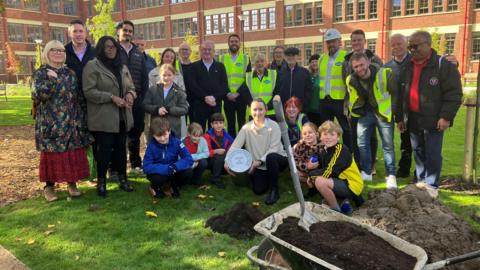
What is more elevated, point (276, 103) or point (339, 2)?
point (339, 2)

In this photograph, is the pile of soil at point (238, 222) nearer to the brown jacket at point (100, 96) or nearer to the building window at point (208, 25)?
the brown jacket at point (100, 96)

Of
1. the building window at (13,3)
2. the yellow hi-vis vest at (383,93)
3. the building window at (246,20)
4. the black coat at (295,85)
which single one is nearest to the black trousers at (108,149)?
the black coat at (295,85)

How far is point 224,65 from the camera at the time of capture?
304 inches

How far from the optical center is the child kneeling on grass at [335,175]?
16.0ft

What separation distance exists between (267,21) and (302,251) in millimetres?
41055

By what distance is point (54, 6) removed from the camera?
172 ft

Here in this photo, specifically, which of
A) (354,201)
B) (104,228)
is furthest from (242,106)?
(104,228)

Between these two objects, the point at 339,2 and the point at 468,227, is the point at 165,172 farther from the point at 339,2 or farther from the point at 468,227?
the point at 339,2

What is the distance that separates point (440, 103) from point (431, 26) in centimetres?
3144

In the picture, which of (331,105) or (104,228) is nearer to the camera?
(104,228)

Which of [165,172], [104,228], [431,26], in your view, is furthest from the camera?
[431,26]

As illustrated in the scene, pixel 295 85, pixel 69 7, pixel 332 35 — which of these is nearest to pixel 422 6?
pixel 332 35

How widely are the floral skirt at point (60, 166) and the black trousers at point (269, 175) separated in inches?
102

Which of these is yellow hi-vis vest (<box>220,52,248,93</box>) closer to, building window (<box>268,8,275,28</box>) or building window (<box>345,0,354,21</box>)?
building window (<box>345,0,354,21</box>)
